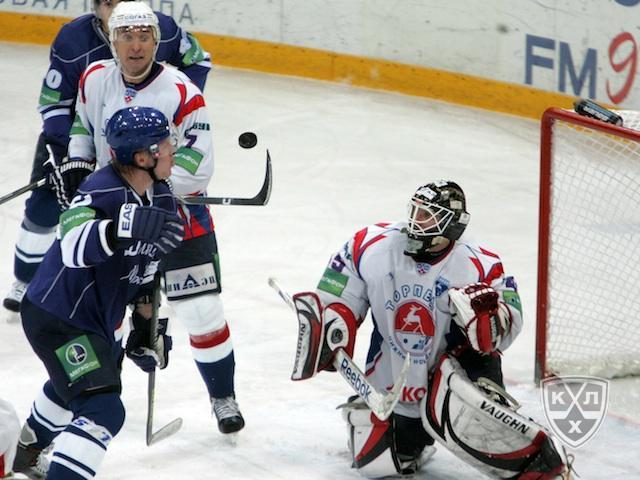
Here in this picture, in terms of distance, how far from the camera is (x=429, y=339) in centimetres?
370

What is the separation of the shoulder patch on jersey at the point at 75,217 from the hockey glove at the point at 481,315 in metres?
0.95

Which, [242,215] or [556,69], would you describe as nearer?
[242,215]

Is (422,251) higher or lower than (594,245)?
higher

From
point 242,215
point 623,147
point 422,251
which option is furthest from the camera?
point 242,215

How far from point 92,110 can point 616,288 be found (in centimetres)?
181

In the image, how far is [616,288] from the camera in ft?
15.2

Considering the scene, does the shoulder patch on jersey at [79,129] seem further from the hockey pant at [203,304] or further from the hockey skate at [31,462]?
the hockey skate at [31,462]

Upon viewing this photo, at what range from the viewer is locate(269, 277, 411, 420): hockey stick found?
3.52m

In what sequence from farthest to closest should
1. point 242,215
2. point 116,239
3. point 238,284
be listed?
point 242,215 < point 238,284 < point 116,239

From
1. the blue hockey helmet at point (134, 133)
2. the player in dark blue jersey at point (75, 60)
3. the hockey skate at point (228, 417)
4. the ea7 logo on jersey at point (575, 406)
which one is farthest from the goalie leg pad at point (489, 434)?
the player in dark blue jersey at point (75, 60)

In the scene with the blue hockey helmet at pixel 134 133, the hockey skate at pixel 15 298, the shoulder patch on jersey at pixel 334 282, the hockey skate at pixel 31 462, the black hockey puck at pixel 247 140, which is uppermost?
the blue hockey helmet at pixel 134 133

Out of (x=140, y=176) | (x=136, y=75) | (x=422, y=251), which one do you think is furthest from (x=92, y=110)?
(x=422, y=251)

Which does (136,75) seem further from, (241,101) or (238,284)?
(241,101)

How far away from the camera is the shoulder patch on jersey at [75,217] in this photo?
10.7 ft
